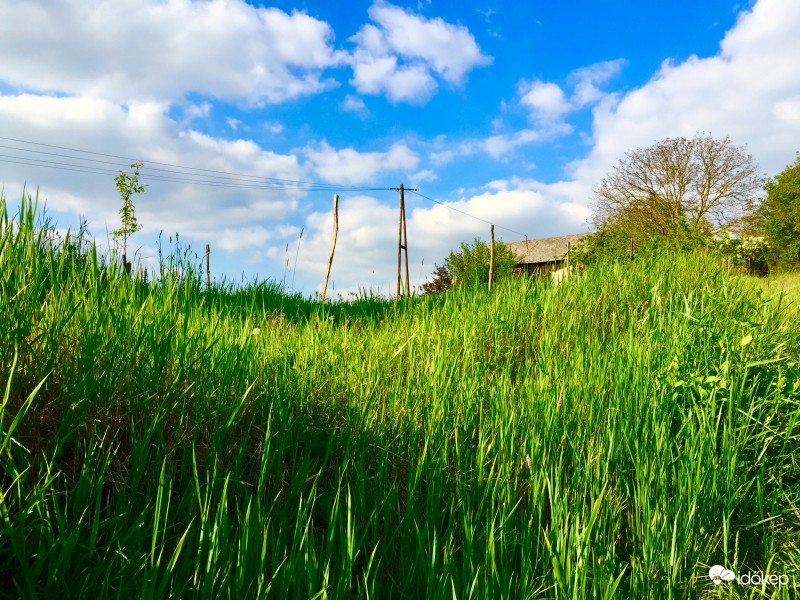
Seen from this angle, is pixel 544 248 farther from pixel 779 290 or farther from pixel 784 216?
pixel 779 290

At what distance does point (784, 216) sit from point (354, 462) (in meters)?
34.9

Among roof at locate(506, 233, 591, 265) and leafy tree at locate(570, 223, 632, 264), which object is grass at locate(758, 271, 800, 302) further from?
roof at locate(506, 233, 591, 265)

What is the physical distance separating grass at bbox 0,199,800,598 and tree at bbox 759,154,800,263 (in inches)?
1208

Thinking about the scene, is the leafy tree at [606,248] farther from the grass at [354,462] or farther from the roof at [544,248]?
the roof at [544,248]

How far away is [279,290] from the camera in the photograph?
11016mm

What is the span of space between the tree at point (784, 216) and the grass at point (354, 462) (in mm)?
30673

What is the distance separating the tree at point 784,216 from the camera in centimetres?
2906

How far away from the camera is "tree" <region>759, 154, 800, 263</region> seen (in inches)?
1144

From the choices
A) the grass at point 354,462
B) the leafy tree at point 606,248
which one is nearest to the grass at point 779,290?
the leafy tree at point 606,248

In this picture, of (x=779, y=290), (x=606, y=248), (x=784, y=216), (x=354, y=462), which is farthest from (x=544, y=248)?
(x=354, y=462)

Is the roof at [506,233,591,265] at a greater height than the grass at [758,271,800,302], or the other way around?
the roof at [506,233,591,265]

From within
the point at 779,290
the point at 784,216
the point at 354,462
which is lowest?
the point at 354,462

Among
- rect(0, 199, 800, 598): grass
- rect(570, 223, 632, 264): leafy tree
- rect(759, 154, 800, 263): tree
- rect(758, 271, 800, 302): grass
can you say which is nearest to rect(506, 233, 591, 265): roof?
rect(759, 154, 800, 263): tree

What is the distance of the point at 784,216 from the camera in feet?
97.7
